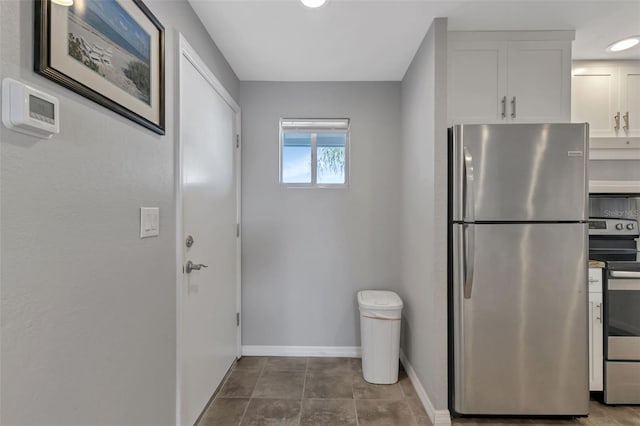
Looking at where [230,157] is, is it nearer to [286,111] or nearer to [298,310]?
[286,111]

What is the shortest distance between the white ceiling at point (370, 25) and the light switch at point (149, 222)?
1.25 m

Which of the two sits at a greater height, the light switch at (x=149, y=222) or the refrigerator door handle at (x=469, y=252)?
the light switch at (x=149, y=222)

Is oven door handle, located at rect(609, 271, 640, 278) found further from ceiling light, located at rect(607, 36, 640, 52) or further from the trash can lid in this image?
ceiling light, located at rect(607, 36, 640, 52)

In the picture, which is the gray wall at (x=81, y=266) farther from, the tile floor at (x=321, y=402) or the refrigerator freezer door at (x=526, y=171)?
the refrigerator freezer door at (x=526, y=171)

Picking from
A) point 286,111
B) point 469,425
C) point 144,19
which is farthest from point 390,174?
point 144,19

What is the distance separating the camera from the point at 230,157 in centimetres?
256

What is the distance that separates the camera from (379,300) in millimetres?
2514

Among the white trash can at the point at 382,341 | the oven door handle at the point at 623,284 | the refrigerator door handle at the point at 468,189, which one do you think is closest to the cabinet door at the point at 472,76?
the refrigerator door handle at the point at 468,189

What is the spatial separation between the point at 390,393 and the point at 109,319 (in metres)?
1.97

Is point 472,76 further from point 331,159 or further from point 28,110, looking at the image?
point 28,110

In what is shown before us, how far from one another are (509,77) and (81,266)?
254cm

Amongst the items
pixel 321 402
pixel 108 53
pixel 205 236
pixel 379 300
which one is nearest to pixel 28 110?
pixel 108 53

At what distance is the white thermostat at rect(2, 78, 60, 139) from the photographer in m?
0.72

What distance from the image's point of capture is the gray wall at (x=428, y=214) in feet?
6.33
